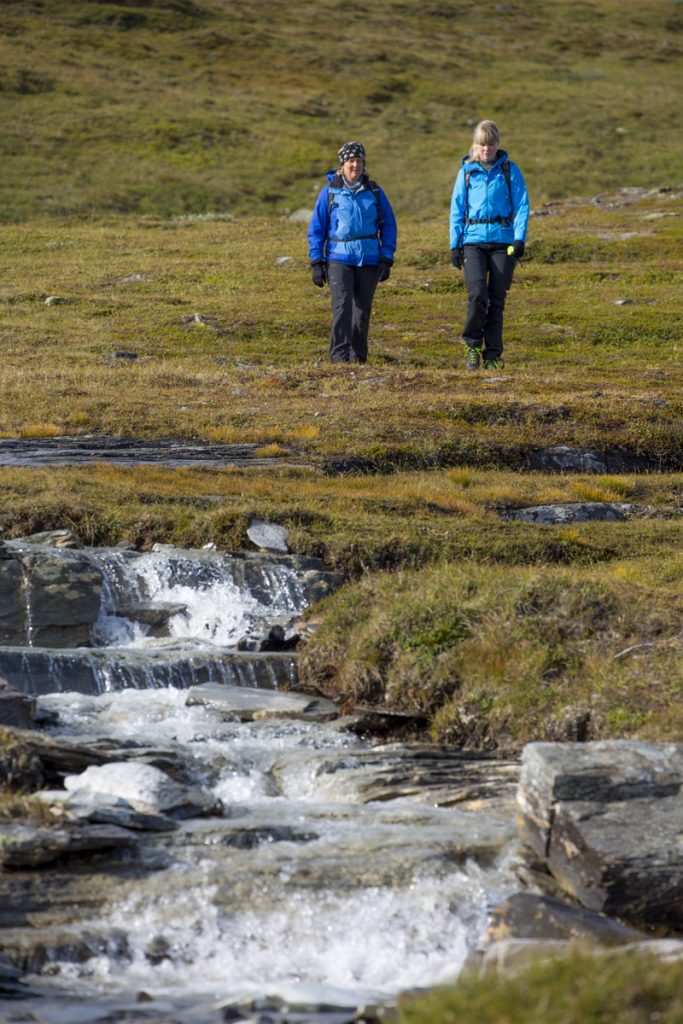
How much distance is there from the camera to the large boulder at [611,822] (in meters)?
8.24

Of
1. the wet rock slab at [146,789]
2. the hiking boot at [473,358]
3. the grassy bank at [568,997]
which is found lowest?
the wet rock slab at [146,789]

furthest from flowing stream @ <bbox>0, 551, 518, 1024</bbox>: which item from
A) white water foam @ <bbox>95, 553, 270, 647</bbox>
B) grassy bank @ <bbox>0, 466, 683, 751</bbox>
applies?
white water foam @ <bbox>95, 553, 270, 647</bbox>

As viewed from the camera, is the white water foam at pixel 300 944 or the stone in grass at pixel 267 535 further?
the stone in grass at pixel 267 535

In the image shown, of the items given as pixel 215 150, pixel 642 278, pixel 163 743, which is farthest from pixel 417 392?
pixel 215 150

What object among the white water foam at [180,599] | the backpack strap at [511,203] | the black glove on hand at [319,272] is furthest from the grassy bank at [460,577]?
the black glove on hand at [319,272]

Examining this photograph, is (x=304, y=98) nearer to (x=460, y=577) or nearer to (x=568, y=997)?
(x=460, y=577)

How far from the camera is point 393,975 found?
7.71 meters

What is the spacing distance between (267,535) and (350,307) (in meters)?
10.9

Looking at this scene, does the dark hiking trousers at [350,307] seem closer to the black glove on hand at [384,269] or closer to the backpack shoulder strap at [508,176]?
the black glove on hand at [384,269]

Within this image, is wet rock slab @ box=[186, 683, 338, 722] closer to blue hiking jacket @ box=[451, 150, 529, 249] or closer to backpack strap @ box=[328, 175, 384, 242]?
blue hiking jacket @ box=[451, 150, 529, 249]

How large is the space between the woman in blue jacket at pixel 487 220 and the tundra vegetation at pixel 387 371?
6.23 feet

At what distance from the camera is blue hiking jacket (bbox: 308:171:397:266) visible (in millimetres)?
24516

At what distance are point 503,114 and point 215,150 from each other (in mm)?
22158

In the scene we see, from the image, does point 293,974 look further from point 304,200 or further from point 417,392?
point 304,200
